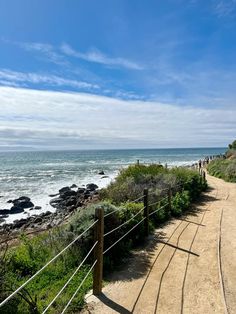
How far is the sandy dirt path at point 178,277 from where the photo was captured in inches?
201

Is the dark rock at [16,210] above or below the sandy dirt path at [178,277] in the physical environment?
below

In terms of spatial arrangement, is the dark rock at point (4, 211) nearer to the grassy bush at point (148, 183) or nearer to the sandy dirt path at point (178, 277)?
the grassy bush at point (148, 183)

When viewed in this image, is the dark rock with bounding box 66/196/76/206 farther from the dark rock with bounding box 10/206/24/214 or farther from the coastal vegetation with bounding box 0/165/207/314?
the coastal vegetation with bounding box 0/165/207/314

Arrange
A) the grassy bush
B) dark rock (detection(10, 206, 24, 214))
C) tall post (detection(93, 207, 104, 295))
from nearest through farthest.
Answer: tall post (detection(93, 207, 104, 295)), the grassy bush, dark rock (detection(10, 206, 24, 214))

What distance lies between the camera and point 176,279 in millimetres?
6094

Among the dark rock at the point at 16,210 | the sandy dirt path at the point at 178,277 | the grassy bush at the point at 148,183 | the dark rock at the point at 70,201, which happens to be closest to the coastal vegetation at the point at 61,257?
the sandy dirt path at the point at 178,277

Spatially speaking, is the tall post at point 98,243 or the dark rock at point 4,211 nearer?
the tall post at point 98,243

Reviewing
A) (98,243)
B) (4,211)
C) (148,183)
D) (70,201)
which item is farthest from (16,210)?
(98,243)

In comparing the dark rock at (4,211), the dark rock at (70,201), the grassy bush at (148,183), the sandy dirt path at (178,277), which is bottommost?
the dark rock at (4,211)

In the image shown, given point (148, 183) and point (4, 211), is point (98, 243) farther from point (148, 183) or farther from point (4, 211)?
point (4, 211)

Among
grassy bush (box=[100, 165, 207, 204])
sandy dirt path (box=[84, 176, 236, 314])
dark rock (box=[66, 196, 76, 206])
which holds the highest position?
grassy bush (box=[100, 165, 207, 204])

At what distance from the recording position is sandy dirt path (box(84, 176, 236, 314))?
16.8 ft

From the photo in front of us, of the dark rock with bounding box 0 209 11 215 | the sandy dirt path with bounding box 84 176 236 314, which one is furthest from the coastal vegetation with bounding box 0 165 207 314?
the dark rock with bounding box 0 209 11 215

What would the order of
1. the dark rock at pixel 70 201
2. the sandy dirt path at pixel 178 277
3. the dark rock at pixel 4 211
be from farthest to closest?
the dark rock at pixel 70 201
the dark rock at pixel 4 211
the sandy dirt path at pixel 178 277
